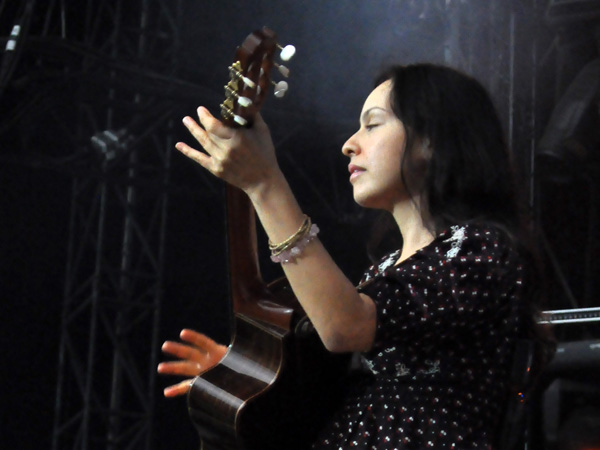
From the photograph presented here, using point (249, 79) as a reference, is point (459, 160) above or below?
below

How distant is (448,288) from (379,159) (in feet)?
0.90

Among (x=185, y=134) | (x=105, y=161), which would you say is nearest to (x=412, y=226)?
(x=105, y=161)

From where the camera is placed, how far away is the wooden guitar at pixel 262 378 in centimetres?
132

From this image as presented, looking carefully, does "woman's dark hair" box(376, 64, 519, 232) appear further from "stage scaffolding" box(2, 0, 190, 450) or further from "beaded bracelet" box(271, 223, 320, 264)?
"stage scaffolding" box(2, 0, 190, 450)

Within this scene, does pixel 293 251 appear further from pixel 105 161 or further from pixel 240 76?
pixel 105 161

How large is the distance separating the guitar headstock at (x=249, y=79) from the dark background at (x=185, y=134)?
266cm

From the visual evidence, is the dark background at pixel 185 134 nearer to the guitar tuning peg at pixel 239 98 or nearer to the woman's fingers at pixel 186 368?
the woman's fingers at pixel 186 368

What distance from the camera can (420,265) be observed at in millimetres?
1198

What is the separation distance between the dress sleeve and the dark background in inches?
93.4

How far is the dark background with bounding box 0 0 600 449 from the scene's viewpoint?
3684 mm

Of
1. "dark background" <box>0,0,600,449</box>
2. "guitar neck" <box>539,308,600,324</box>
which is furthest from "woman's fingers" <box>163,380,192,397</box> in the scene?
"dark background" <box>0,0,600,449</box>

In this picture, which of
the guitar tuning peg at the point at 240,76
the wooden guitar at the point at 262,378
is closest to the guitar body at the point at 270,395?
the wooden guitar at the point at 262,378

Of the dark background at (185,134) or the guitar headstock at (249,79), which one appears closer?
the guitar headstock at (249,79)

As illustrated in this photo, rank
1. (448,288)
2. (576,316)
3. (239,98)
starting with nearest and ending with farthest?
(239,98) < (448,288) < (576,316)
